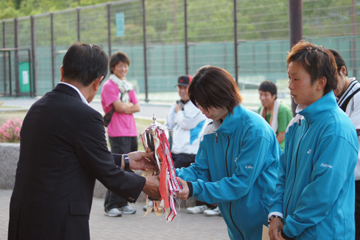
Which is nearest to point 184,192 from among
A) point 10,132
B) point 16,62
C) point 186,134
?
point 186,134

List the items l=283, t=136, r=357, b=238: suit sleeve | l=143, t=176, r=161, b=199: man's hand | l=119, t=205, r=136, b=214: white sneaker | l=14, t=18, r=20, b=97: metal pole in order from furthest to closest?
1. l=14, t=18, r=20, b=97: metal pole
2. l=119, t=205, r=136, b=214: white sneaker
3. l=143, t=176, r=161, b=199: man's hand
4. l=283, t=136, r=357, b=238: suit sleeve

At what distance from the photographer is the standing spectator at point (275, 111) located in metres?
7.25

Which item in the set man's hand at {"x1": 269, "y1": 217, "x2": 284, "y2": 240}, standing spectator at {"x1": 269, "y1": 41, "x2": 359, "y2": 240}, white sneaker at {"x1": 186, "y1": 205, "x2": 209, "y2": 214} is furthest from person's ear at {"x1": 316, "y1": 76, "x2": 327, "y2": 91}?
white sneaker at {"x1": 186, "y1": 205, "x2": 209, "y2": 214}

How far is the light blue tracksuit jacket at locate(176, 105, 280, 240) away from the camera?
312 cm

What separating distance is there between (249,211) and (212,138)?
0.58m

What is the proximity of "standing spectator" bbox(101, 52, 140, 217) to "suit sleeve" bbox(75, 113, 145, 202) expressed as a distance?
4191mm

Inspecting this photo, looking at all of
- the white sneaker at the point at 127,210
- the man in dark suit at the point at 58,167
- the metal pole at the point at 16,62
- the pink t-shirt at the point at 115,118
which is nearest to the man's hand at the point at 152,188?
the man in dark suit at the point at 58,167

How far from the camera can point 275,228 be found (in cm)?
281

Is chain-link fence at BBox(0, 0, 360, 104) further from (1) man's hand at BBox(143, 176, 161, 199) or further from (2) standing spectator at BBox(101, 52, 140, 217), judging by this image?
(1) man's hand at BBox(143, 176, 161, 199)

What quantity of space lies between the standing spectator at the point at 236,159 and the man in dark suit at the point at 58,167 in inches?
27.5

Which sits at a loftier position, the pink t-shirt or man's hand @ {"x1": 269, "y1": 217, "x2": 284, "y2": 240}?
the pink t-shirt

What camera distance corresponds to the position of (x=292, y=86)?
2826 millimetres

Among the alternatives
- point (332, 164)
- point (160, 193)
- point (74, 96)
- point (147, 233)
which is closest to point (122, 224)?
point (147, 233)

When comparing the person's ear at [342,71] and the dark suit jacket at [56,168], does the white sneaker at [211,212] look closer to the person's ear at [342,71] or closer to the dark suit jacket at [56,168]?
the person's ear at [342,71]
